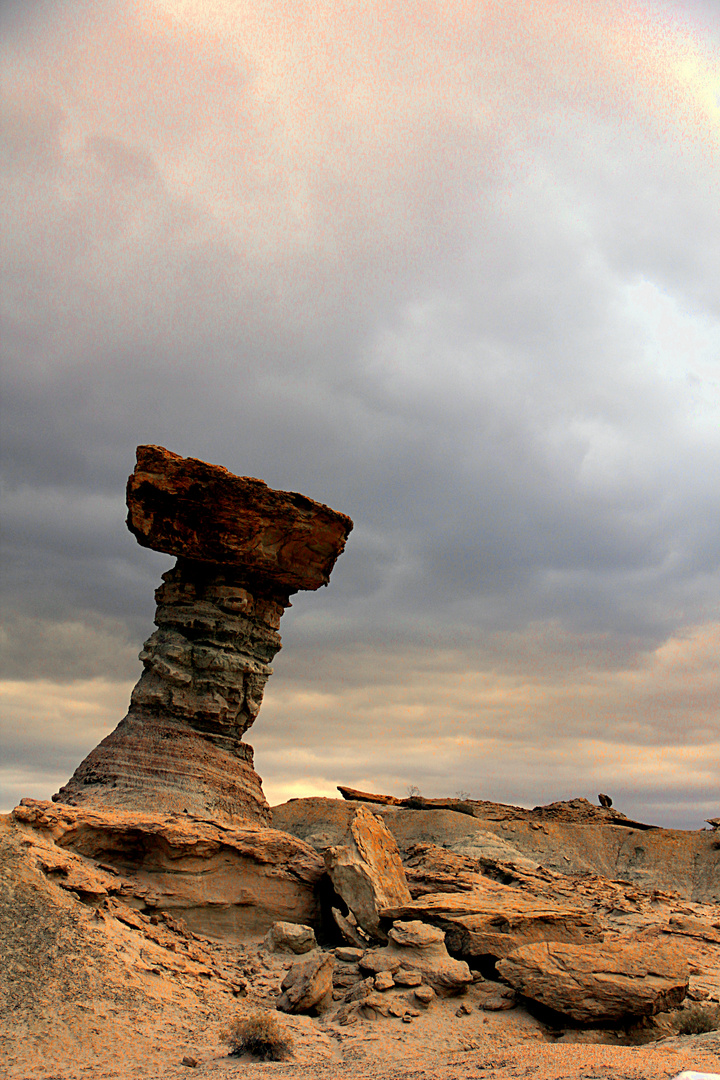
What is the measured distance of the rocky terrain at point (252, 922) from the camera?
9422mm

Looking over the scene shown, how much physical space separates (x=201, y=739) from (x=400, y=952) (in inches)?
365

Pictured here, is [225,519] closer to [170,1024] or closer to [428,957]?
[428,957]

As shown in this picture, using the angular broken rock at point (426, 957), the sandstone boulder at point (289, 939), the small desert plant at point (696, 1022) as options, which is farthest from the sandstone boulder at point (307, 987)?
the small desert plant at point (696, 1022)

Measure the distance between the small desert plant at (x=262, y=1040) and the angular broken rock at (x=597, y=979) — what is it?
142 inches

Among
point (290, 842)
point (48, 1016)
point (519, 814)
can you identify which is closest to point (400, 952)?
point (290, 842)

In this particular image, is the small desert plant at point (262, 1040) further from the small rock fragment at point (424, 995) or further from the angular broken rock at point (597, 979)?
the angular broken rock at point (597, 979)

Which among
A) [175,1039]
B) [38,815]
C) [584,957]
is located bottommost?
[175,1039]

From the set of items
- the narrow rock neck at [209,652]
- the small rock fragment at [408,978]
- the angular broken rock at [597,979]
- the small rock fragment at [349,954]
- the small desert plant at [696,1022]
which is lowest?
the small rock fragment at [349,954]

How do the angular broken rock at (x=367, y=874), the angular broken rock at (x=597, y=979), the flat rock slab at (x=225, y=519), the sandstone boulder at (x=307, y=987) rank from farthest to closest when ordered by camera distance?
1. the flat rock slab at (x=225, y=519)
2. the angular broken rock at (x=367, y=874)
3. the sandstone boulder at (x=307, y=987)
4. the angular broken rock at (x=597, y=979)

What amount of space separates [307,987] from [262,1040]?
1713mm

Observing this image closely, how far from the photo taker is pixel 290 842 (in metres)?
15.2

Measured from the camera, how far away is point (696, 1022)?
10.4 m

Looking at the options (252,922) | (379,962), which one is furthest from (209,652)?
(379,962)

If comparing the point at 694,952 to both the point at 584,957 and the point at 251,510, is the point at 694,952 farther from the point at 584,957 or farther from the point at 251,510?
the point at 251,510
